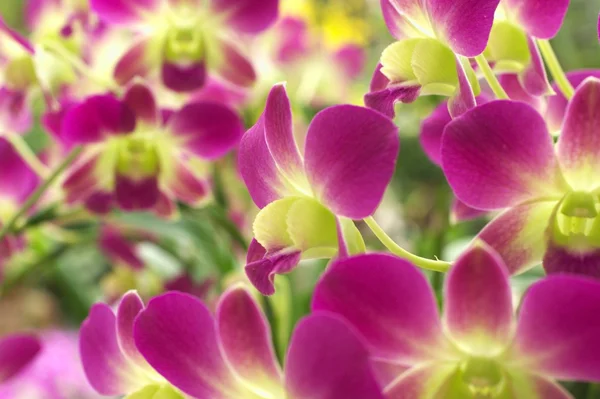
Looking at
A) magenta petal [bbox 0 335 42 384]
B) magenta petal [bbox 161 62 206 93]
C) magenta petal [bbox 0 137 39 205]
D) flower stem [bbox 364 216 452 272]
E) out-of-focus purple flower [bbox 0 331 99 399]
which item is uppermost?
magenta petal [bbox 161 62 206 93]

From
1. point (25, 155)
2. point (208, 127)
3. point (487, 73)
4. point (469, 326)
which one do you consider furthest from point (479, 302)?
point (25, 155)

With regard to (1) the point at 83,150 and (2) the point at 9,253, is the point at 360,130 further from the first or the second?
(2) the point at 9,253

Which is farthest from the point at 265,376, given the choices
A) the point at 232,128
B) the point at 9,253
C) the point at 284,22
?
the point at 284,22

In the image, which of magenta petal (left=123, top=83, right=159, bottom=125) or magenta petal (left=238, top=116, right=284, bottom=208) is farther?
magenta petal (left=123, top=83, right=159, bottom=125)

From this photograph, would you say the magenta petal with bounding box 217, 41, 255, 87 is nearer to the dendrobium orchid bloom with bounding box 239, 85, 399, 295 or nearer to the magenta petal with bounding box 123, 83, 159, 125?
the magenta petal with bounding box 123, 83, 159, 125

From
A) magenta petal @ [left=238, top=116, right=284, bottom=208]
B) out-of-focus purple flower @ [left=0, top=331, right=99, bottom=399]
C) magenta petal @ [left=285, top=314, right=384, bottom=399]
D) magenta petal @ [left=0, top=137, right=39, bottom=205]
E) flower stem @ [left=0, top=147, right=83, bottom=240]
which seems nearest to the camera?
magenta petal @ [left=285, top=314, right=384, bottom=399]

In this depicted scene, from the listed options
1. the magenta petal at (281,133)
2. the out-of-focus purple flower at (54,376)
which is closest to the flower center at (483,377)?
the magenta petal at (281,133)

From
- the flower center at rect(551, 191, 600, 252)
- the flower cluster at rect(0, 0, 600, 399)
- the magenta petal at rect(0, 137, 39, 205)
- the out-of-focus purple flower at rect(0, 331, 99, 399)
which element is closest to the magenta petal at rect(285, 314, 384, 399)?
the flower cluster at rect(0, 0, 600, 399)
